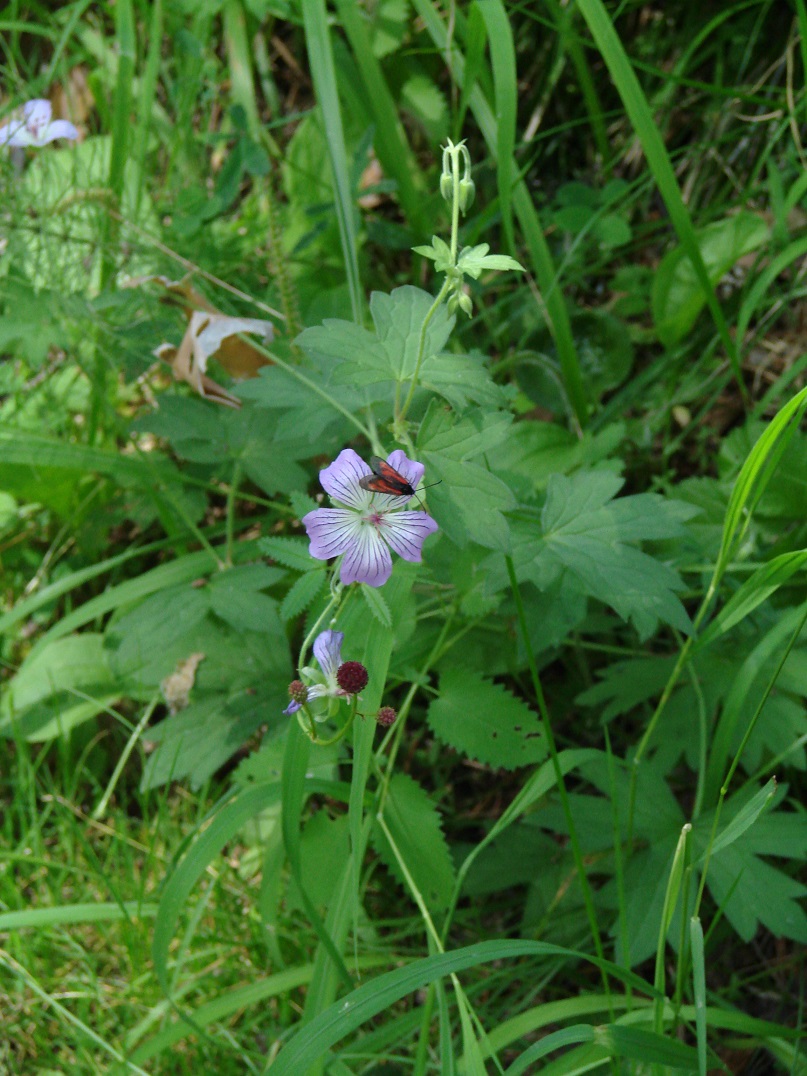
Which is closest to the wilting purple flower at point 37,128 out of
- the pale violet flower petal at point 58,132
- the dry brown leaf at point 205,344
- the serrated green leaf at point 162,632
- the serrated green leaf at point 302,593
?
the pale violet flower petal at point 58,132

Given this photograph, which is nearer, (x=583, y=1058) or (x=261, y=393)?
(x=583, y=1058)

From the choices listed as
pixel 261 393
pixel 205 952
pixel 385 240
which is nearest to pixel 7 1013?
pixel 205 952

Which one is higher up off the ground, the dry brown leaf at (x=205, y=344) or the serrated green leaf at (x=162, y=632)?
the dry brown leaf at (x=205, y=344)

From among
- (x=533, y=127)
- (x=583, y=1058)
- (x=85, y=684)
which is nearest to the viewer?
(x=583, y=1058)

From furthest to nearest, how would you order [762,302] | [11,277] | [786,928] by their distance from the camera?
[762,302] → [11,277] → [786,928]

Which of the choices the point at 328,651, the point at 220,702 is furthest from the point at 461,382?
the point at 220,702

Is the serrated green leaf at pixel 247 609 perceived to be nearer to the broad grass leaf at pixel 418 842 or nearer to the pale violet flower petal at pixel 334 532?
the broad grass leaf at pixel 418 842

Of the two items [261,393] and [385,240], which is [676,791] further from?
[385,240]
